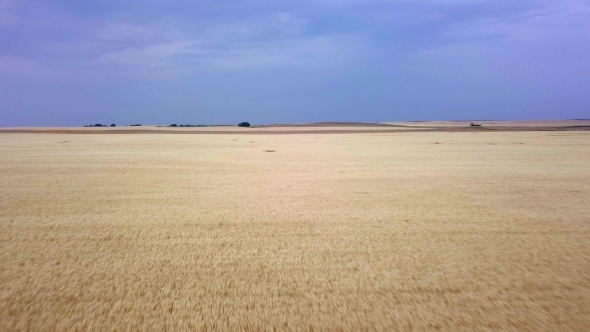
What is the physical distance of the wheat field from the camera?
6.57ft

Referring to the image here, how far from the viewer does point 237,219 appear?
364 centimetres

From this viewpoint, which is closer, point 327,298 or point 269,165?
point 327,298

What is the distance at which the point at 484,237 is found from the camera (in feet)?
10.2

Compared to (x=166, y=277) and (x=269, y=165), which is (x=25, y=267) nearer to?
(x=166, y=277)

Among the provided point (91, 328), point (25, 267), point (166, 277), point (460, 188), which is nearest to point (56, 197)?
point (25, 267)

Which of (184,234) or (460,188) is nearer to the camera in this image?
(184,234)

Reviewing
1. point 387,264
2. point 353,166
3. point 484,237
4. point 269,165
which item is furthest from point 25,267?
point 353,166

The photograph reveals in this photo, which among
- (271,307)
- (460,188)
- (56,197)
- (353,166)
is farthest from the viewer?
(353,166)

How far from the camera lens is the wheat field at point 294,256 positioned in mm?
2002

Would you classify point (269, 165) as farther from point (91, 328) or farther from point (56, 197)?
point (91, 328)

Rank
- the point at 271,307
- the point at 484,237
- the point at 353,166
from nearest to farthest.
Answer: the point at 271,307 < the point at 484,237 < the point at 353,166

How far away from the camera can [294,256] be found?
274 cm

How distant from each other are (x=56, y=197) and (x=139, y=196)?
2.87 feet

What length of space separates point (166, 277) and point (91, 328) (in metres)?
0.55
